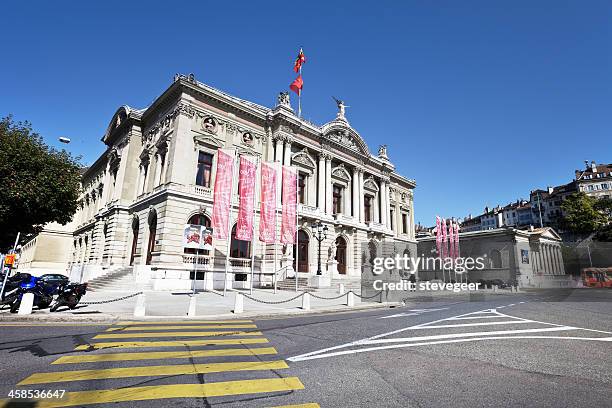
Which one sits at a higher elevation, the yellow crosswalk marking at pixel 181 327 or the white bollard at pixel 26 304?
the white bollard at pixel 26 304

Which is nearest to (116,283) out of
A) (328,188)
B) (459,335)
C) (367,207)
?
(328,188)

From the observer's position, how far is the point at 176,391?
4488mm

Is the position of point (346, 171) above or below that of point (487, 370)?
above

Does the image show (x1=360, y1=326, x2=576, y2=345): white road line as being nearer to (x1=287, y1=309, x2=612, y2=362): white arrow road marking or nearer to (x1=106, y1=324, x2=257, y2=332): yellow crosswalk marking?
(x1=287, y1=309, x2=612, y2=362): white arrow road marking

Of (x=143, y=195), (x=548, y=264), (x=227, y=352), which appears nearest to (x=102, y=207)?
(x=143, y=195)

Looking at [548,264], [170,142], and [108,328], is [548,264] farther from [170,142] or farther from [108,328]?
[108,328]

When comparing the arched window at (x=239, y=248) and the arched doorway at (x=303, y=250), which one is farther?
the arched doorway at (x=303, y=250)

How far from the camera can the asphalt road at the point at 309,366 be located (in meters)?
4.35

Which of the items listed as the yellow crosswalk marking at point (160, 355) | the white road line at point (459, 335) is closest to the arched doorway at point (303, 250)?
the white road line at point (459, 335)

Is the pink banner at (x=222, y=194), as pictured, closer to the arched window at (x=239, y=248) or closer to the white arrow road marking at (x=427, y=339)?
the arched window at (x=239, y=248)

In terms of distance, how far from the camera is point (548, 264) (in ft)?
188

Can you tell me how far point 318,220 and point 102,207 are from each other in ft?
79.2

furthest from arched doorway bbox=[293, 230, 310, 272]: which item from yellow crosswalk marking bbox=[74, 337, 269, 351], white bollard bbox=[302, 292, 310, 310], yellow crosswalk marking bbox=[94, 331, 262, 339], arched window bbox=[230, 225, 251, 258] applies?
yellow crosswalk marking bbox=[74, 337, 269, 351]

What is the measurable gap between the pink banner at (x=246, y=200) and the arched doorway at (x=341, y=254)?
1533 cm
